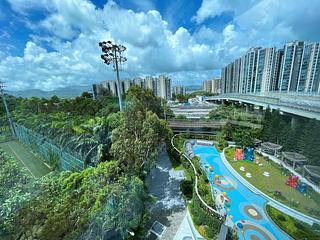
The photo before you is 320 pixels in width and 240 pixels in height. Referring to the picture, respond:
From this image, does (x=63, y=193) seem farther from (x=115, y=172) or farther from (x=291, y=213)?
(x=291, y=213)

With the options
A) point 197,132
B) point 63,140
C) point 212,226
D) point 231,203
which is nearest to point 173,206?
point 212,226

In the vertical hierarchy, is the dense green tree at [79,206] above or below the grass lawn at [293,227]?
above

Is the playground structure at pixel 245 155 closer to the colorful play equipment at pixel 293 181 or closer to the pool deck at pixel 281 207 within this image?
the pool deck at pixel 281 207

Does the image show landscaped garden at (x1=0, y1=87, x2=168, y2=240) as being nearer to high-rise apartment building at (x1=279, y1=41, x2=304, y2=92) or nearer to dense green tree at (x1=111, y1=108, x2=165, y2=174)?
dense green tree at (x1=111, y1=108, x2=165, y2=174)

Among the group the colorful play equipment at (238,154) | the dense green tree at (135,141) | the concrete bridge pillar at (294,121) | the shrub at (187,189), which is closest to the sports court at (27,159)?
the dense green tree at (135,141)

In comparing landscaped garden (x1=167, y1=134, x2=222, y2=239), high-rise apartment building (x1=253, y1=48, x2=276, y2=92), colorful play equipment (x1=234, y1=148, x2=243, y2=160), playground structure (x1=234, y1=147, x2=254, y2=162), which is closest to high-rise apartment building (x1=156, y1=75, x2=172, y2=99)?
high-rise apartment building (x1=253, y1=48, x2=276, y2=92)

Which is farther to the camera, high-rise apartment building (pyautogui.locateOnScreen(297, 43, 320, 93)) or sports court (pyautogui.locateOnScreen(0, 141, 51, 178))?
high-rise apartment building (pyautogui.locateOnScreen(297, 43, 320, 93))

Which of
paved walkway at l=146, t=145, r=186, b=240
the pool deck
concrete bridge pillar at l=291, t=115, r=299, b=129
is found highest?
concrete bridge pillar at l=291, t=115, r=299, b=129

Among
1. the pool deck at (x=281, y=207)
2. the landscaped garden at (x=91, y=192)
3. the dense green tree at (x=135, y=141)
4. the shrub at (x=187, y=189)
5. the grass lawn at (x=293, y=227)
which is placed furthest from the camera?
the shrub at (x=187, y=189)
